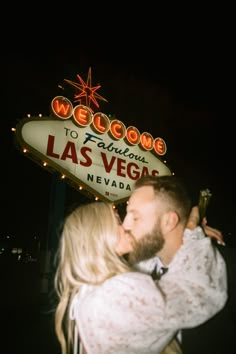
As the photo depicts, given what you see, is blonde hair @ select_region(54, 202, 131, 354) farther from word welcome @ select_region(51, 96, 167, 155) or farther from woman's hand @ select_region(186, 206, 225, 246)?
word welcome @ select_region(51, 96, 167, 155)

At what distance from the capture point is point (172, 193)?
228 centimetres

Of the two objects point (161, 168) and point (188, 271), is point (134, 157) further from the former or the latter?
point (188, 271)

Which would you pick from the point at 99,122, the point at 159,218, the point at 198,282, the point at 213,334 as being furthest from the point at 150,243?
the point at 99,122

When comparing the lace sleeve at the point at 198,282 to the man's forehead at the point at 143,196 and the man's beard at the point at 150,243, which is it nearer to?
the man's beard at the point at 150,243

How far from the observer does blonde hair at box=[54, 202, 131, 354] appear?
2.12 meters

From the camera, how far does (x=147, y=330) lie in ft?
5.66

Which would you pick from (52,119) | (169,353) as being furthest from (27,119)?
(169,353)

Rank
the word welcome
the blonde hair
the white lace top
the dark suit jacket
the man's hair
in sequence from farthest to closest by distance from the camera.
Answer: the word welcome
the dark suit jacket
the man's hair
the blonde hair
the white lace top

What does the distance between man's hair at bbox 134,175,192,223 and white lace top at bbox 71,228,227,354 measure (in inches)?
17.3

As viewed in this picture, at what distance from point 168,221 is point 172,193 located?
0.68 ft

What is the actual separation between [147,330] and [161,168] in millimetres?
8583

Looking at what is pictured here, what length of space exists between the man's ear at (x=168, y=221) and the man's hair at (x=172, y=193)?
0.04 m

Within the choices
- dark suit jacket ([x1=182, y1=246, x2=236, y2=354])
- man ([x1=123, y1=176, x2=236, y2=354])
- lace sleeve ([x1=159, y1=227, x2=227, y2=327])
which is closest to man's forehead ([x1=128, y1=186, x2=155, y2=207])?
man ([x1=123, y1=176, x2=236, y2=354])

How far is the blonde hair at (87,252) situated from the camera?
83.4 inches
